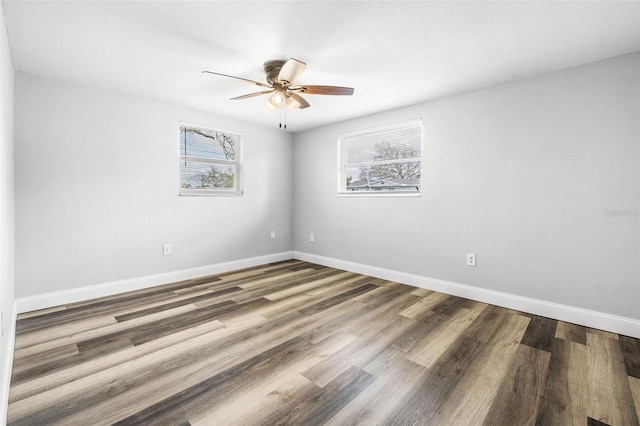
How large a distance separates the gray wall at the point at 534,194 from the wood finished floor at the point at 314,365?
1.43 ft

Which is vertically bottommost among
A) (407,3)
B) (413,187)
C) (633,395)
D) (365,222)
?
(633,395)

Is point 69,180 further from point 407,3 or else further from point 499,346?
point 499,346

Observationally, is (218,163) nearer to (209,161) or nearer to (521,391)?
(209,161)

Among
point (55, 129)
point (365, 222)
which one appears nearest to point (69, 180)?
point (55, 129)

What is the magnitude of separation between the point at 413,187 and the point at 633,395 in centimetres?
255

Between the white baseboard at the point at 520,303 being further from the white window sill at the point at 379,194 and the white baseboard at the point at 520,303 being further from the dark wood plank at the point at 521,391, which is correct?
the white window sill at the point at 379,194

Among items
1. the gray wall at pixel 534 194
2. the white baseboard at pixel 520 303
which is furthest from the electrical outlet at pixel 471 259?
the white baseboard at pixel 520 303

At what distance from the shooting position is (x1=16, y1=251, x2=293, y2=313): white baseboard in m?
2.76

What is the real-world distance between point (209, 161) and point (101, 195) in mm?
1370

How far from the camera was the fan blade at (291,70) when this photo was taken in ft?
7.10

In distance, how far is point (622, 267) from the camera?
91.6 inches

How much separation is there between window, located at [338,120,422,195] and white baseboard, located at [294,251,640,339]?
3.61 ft

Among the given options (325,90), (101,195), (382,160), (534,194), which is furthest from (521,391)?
(101,195)

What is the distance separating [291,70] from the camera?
225 centimetres
